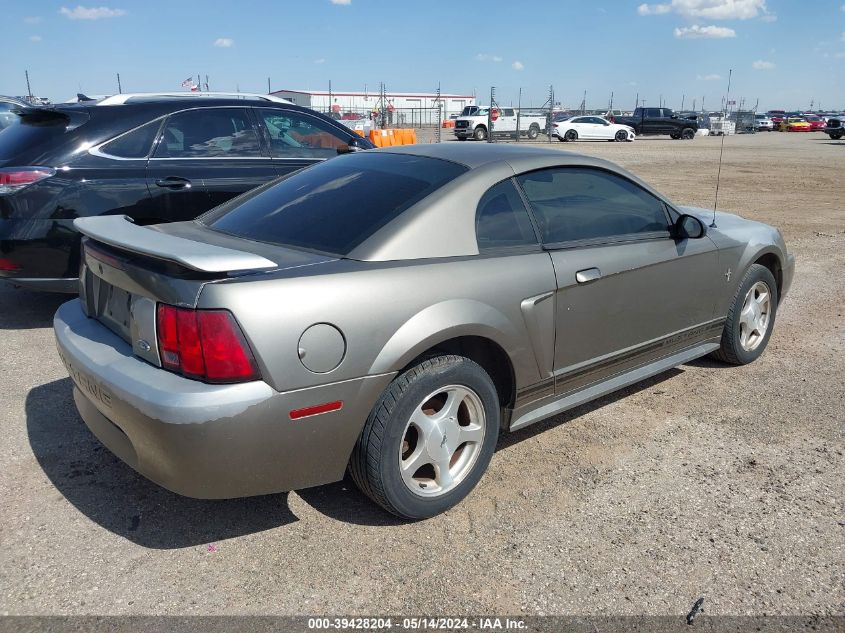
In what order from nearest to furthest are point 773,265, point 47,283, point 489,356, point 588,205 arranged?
point 489,356 < point 588,205 < point 773,265 < point 47,283

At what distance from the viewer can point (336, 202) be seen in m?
3.23

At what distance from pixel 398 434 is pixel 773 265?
11.4 ft

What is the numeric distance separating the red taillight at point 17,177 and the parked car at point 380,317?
2.04 m

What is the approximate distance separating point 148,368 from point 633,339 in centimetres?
241

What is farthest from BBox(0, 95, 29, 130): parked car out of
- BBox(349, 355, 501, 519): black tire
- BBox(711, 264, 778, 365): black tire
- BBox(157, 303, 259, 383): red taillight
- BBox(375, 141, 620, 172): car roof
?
BBox(711, 264, 778, 365): black tire

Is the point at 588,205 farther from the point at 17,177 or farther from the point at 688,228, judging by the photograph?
the point at 17,177

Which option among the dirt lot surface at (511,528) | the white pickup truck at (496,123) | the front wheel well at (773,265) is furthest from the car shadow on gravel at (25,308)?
the white pickup truck at (496,123)

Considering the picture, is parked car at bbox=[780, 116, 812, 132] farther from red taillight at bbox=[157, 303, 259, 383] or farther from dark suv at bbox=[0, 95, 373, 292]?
red taillight at bbox=[157, 303, 259, 383]

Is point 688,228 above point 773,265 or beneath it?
above

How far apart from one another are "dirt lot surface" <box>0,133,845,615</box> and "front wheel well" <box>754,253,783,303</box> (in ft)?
3.22

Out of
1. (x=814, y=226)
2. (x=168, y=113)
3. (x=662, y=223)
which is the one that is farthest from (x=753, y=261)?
→ (x=814, y=226)

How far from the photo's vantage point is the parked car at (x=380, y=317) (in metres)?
2.45

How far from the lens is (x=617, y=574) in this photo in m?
2.63

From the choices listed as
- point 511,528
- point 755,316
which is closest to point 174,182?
point 511,528
